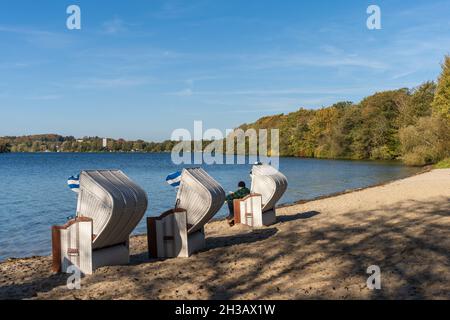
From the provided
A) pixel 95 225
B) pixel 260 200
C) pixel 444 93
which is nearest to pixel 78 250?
pixel 95 225

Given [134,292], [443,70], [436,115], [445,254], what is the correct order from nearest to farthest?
[134,292], [445,254], [443,70], [436,115]

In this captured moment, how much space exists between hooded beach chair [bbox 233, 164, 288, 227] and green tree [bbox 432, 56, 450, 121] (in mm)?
40637

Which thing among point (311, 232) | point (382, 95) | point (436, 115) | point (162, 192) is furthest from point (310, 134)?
point (311, 232)

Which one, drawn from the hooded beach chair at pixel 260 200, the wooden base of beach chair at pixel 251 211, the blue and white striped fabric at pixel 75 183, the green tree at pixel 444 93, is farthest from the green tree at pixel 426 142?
the blue and white striped fabric at pixel 75 183

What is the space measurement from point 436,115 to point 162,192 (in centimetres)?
3568

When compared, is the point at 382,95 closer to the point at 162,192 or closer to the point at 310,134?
the point at 310,134

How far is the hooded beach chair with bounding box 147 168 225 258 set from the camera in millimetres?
9594

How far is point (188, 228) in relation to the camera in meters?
9.77

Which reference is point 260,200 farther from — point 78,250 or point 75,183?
point 78,250

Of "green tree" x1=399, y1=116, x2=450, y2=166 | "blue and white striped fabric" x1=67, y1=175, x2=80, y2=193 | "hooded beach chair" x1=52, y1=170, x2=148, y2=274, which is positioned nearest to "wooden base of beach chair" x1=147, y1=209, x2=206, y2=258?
"hooded beach chair" x1=52, y1=170, x2=148, y2=274

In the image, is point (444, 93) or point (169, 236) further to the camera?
point (444, 93)

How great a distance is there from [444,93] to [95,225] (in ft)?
162

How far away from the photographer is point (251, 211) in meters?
13.6

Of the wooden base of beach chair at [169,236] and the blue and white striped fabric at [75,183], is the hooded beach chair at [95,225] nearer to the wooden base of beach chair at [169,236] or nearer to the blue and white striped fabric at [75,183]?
the blue and white striped fabric at [75,183]
